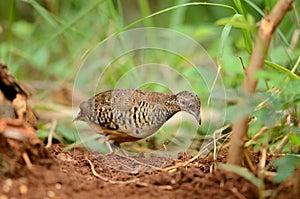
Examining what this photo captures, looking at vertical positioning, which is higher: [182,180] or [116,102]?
[116,102]

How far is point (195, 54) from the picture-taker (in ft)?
16.6

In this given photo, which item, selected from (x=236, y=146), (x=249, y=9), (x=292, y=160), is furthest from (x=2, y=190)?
(x=249, y=9)

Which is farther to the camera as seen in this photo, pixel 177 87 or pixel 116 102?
pixel 177 87

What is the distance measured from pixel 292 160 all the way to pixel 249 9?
277 cm

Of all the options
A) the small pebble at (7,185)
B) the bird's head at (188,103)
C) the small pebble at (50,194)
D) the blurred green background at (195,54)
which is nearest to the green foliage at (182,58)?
the blurred green background at (195,54)

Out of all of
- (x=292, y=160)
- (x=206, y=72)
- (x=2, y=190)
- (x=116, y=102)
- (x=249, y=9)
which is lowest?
(x=2, y=190)

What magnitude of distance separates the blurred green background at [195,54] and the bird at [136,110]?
142 millimetres

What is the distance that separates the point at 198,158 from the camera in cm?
247

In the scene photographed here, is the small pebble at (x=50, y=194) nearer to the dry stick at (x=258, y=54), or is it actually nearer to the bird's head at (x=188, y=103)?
the dry stick at (x=258, y=54)

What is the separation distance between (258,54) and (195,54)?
3.18 metres

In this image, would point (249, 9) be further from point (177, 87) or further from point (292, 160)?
point (292, 160)

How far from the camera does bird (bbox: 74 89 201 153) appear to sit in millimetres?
2633

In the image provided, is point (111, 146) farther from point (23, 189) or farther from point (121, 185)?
point (23, 189)

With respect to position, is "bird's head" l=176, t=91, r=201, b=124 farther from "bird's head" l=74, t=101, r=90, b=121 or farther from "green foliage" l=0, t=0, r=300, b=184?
"bird's head" l=74, t=101, r=90, b=121
